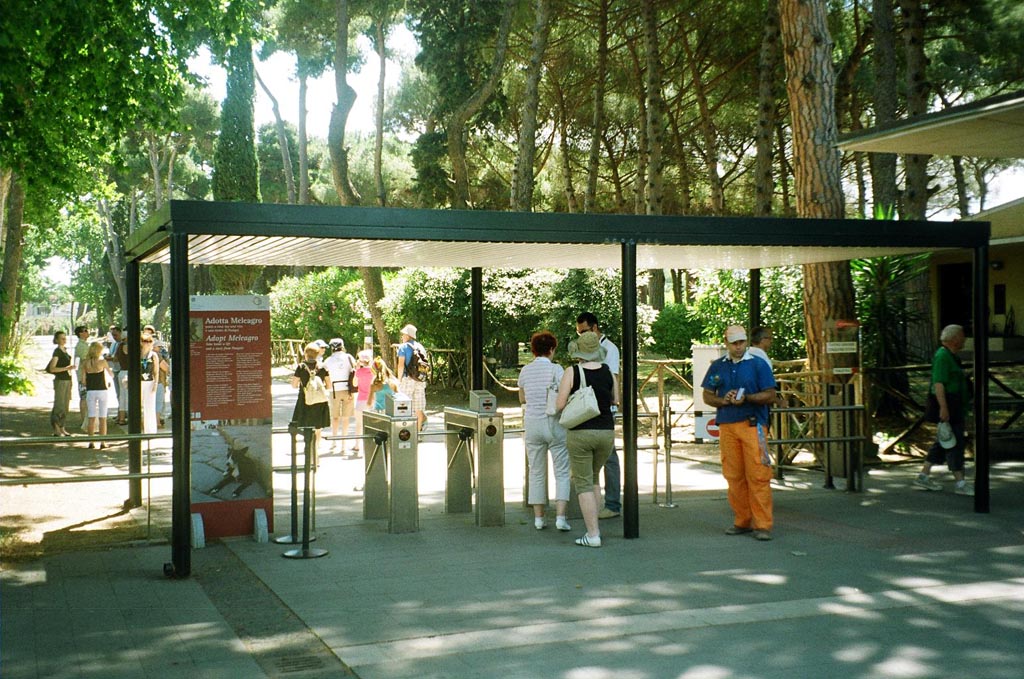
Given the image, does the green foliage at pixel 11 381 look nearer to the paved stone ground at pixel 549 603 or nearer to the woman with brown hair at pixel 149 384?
the woman with brown hair at pixel 149 384

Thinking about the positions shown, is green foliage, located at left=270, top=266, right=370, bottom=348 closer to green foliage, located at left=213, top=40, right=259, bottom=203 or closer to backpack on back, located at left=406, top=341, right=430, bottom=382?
green foliage, located at left=213, top=40, right=259, bottom=203

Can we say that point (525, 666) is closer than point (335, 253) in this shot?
Yes

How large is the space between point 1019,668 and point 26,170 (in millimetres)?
14084

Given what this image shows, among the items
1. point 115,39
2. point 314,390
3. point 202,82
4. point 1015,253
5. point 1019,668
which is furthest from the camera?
point 1015,253

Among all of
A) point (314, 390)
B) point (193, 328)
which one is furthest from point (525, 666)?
point (314, 390)

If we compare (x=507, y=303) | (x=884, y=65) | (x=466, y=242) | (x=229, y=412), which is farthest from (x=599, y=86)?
(x=229, y=412)

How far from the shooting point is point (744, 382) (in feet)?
27.4

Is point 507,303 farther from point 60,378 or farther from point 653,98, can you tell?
point 60,378

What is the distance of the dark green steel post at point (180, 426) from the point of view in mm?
7164

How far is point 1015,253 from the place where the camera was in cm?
2298

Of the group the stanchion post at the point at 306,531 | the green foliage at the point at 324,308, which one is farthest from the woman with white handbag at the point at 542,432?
the green foliage at the point at 324,308

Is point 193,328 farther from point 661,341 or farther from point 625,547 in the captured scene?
point 661,341

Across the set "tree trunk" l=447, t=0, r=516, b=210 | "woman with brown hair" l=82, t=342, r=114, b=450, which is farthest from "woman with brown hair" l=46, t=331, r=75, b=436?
"tree trunk" l=447, t=0, r=516, b=210

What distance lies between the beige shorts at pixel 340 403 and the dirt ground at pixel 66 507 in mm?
2439
